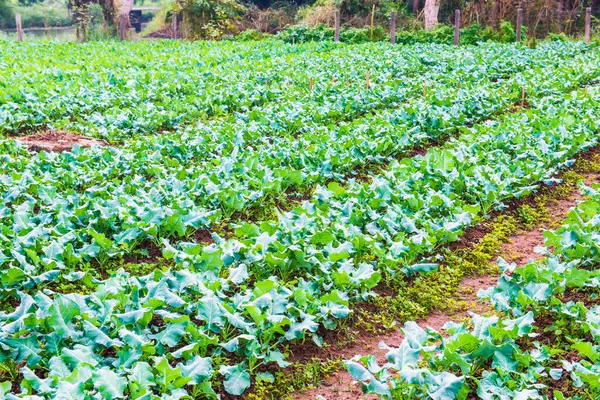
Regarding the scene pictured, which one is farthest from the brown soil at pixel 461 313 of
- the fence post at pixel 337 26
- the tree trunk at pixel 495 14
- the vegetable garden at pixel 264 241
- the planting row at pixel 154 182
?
the tree trunk at pixel 495 14

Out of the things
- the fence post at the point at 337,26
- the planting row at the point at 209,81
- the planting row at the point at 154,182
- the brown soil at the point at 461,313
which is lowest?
the brown soil at the point at 461,313

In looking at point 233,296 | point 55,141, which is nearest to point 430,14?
point 55,141

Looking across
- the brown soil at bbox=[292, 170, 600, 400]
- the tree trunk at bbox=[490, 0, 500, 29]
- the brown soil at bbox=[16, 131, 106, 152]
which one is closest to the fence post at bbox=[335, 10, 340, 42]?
the tree trunk at bbox=[490, 0, 500, 29]

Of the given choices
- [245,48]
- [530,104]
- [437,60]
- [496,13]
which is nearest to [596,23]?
[496,13]

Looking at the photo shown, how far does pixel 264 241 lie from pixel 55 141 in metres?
5.97

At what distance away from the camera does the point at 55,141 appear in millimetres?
10031

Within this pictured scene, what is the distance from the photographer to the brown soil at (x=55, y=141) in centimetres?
958

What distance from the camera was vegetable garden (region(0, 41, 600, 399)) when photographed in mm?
3961

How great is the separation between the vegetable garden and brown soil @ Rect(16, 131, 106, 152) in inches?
12.5

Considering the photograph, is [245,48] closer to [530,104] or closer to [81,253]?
[530,104]

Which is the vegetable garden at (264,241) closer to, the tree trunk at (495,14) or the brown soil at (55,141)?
the brown soil at (55,141)

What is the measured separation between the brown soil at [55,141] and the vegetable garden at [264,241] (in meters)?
0.32

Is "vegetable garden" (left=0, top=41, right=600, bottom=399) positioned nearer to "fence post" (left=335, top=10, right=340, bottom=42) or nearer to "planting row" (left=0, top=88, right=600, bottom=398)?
"planting row" (left=0, top=88, right=600, bottom=398)

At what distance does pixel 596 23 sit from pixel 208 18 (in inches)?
770
